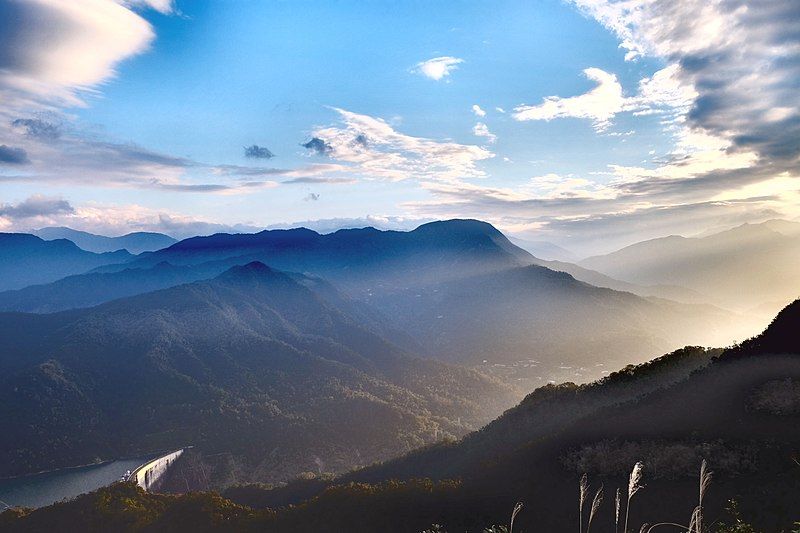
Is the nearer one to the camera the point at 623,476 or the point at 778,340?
the point at 623,476

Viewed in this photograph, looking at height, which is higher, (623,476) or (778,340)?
(778,340)

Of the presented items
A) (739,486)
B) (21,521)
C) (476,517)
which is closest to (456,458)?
(476,517)

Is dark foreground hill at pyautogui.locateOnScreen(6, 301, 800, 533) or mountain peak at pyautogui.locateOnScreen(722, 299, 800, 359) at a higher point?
mountain peak at pyautogui.locateOnScreen(722, 299, 800, 359)

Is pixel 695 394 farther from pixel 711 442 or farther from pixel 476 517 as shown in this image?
pixel 476 517

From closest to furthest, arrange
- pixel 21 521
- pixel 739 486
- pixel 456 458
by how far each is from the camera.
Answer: pixel 739 486, pixel 21 521, pixel 456 458

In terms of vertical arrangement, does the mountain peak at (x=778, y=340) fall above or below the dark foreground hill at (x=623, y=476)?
above

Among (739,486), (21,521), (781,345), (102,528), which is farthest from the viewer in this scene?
(21,521)

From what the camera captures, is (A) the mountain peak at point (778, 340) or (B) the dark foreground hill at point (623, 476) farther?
(A) the mountain peak at point (778, 340)

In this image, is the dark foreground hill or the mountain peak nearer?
the dark foreground hill
